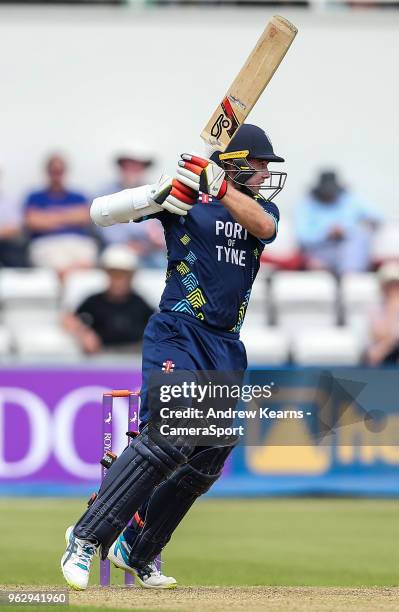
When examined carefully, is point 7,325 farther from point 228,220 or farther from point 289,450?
point 228,220

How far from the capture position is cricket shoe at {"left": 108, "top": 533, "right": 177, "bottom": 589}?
20.3 feet

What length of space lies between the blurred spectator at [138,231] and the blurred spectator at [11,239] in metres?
0.68

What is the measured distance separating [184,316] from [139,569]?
1117 mm

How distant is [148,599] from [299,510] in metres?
4.85

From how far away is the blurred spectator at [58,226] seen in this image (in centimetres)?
1242

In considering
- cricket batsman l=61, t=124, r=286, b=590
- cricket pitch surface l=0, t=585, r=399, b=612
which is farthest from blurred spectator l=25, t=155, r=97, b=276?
cricket batsman l=61, t=124, r=286, b=590

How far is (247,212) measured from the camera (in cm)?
562

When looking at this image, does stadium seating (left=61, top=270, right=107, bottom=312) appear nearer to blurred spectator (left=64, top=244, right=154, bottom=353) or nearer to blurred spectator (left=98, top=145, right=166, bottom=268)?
blurred spectator (left=64, top=244, right=154, bottom=353)

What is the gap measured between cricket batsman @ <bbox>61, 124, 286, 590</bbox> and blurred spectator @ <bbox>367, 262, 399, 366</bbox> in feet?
17.9

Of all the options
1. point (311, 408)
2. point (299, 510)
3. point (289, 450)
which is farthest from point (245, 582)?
point (289, 450)

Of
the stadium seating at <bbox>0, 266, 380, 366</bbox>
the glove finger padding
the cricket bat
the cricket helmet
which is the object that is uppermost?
the cricket bat

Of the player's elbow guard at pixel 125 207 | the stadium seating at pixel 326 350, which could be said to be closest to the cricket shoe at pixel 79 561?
the player's elbow guard at pixel 125 207

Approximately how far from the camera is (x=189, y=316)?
5.91 m

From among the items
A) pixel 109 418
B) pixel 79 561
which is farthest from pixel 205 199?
pixel 79 561
